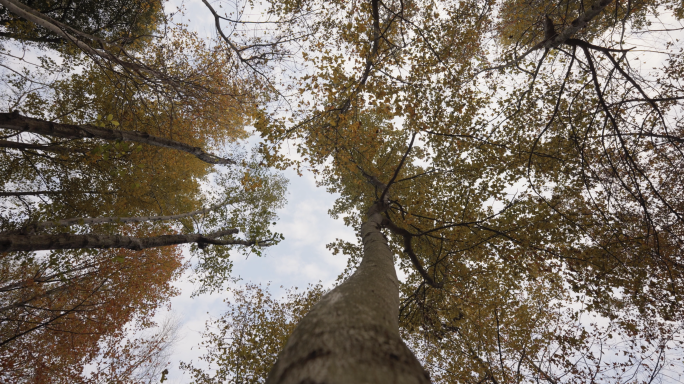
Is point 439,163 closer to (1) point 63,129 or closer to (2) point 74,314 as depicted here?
(1) point 63,129

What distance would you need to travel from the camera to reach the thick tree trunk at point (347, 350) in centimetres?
94

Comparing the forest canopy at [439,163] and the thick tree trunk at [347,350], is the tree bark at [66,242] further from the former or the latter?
the thick tree trunk at [347,350]

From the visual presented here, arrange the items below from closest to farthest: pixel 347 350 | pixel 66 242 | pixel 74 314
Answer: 1. pixel 347 350
2. pixel 66 242
3. pixel 74 314

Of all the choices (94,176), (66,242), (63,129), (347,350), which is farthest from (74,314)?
(347,350)

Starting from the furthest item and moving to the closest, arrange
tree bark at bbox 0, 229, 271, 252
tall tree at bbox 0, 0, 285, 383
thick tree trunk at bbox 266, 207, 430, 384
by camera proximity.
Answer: tall tree at bbox 0, 0, 285, 383
tree bark at bbox 0, 229, 271, 252
thick tree trunk at bbox 266, 207, 430, 384

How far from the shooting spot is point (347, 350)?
1.06m

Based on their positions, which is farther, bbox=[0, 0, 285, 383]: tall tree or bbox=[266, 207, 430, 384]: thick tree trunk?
bbox=[0, 0, 285, 383]: tall tree

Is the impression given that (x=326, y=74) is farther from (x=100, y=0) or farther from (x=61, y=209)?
(x=61, y=209)

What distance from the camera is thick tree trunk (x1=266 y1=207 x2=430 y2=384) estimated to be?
37.1 inches

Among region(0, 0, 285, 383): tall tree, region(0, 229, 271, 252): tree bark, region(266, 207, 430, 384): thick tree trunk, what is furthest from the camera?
region(0, 0, 285, 383): tall tree

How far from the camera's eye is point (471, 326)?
700cm

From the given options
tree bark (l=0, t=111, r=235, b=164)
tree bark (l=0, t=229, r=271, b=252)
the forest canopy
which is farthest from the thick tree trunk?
tree bark (l=0, t=229, r=271, b=252)

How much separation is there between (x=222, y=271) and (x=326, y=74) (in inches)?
375

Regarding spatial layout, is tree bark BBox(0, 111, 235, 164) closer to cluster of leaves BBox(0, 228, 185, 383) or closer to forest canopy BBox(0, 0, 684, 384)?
forest canopy BBox(0, 0, 684, 384)
